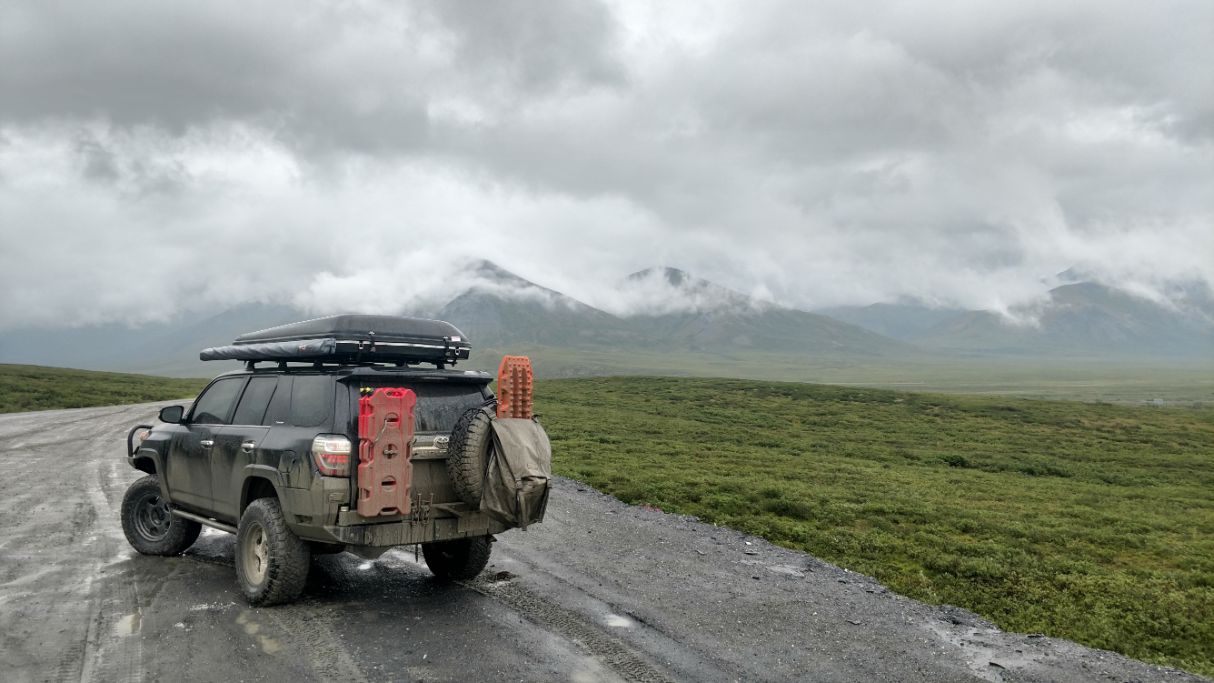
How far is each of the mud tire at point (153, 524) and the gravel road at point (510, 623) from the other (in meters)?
0.18

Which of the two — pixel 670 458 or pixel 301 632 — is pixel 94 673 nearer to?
pixel 301 632

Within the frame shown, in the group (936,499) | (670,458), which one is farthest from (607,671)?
(670,458)

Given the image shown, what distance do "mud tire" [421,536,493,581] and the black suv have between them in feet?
0.05

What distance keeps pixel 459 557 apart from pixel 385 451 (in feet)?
7.36

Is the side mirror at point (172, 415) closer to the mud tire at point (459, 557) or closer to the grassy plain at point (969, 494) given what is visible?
the mud tire at point (459, 557)

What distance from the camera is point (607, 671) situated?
6211mm

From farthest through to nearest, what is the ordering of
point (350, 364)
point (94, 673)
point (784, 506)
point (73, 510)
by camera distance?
point (784, 506) → point (73, 510) → point (350, 364) → point (94, 673)

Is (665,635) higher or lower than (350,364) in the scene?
A: lower

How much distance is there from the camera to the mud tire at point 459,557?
28.4ft

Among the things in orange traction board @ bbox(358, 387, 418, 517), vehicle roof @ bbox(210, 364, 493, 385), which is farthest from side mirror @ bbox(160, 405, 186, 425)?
orange traction board @ bbox(358, 387, 418, 517)

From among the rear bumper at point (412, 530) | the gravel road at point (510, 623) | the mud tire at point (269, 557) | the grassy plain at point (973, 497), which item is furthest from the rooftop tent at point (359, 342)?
the grassy plain at point (973, 497)

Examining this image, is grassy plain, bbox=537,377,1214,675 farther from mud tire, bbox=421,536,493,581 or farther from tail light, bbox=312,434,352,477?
tail light, bbox=312,434,352,477

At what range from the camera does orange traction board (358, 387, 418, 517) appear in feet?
23.1

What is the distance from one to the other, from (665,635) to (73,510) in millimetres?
10793
